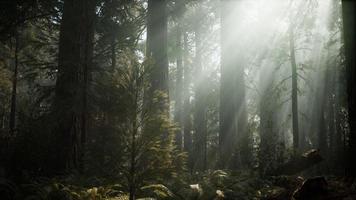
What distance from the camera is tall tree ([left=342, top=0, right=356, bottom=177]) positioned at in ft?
20.4

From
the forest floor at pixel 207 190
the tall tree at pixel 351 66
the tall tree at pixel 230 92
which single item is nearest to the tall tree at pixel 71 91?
the forest floor at pixel 207 190

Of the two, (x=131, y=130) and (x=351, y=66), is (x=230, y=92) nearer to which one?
(x=351, y=66)

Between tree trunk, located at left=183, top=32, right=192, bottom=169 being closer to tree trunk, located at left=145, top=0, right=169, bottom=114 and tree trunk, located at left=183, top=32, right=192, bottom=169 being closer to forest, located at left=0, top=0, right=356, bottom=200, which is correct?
forest, located at left=0, top=0, right=356, bottom=200

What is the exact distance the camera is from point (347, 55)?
6512mm

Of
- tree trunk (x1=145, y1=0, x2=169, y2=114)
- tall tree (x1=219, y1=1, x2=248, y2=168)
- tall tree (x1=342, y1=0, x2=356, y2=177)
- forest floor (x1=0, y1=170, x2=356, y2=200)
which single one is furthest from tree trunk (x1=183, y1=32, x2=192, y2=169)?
tall tree (x1=342, y1=0, x2=356, y2=177)

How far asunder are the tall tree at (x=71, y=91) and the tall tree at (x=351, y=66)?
626 centimetres

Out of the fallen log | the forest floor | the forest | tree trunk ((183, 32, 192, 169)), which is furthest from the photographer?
tree trunk ((183, 32, 192, 169))

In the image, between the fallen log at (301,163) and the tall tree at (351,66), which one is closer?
the tall tree at (351,66)

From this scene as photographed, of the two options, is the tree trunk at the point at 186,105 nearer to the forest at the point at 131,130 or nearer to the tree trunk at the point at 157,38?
the forest at the point at 131,130

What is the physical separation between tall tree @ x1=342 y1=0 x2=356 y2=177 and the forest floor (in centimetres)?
54

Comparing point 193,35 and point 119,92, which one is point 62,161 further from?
point 193,35

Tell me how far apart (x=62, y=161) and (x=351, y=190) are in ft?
22.7

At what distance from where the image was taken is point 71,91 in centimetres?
955

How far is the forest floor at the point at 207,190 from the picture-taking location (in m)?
5.70
